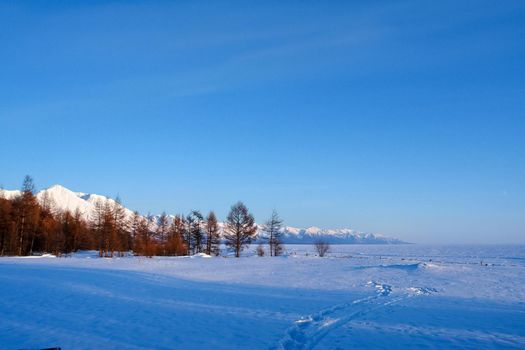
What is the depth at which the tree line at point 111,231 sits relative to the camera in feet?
193

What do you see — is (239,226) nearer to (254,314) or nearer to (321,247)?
(321,247)

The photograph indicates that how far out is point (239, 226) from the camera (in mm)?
62125

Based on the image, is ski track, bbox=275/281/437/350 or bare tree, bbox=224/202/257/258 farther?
bare tree, bbox=224/202/257/258

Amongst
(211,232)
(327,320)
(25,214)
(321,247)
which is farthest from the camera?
(321,247)

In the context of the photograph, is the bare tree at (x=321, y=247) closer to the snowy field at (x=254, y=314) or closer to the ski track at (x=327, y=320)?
the snowy field at (x=254, y=314)

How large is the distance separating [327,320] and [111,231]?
185ft

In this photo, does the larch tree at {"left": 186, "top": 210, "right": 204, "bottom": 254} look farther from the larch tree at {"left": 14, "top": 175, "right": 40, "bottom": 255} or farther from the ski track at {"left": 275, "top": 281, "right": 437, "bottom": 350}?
the ski track at {"left": 275, "top": 281, "right": 437, "bottom": 350}

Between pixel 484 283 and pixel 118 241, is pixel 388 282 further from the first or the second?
pixel 118 241

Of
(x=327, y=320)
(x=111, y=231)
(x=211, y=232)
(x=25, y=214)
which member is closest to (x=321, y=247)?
(x=211, y=232)

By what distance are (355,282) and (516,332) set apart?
48.2 feet

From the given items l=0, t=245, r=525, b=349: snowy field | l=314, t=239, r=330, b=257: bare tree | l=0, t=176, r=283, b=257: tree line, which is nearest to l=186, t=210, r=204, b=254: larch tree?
l=0, t=176, r=283, b=257: tree line

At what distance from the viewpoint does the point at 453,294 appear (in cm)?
2206

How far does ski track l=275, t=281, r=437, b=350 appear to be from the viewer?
→ 10.8 meters

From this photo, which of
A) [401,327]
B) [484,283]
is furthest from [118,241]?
[401,327]
